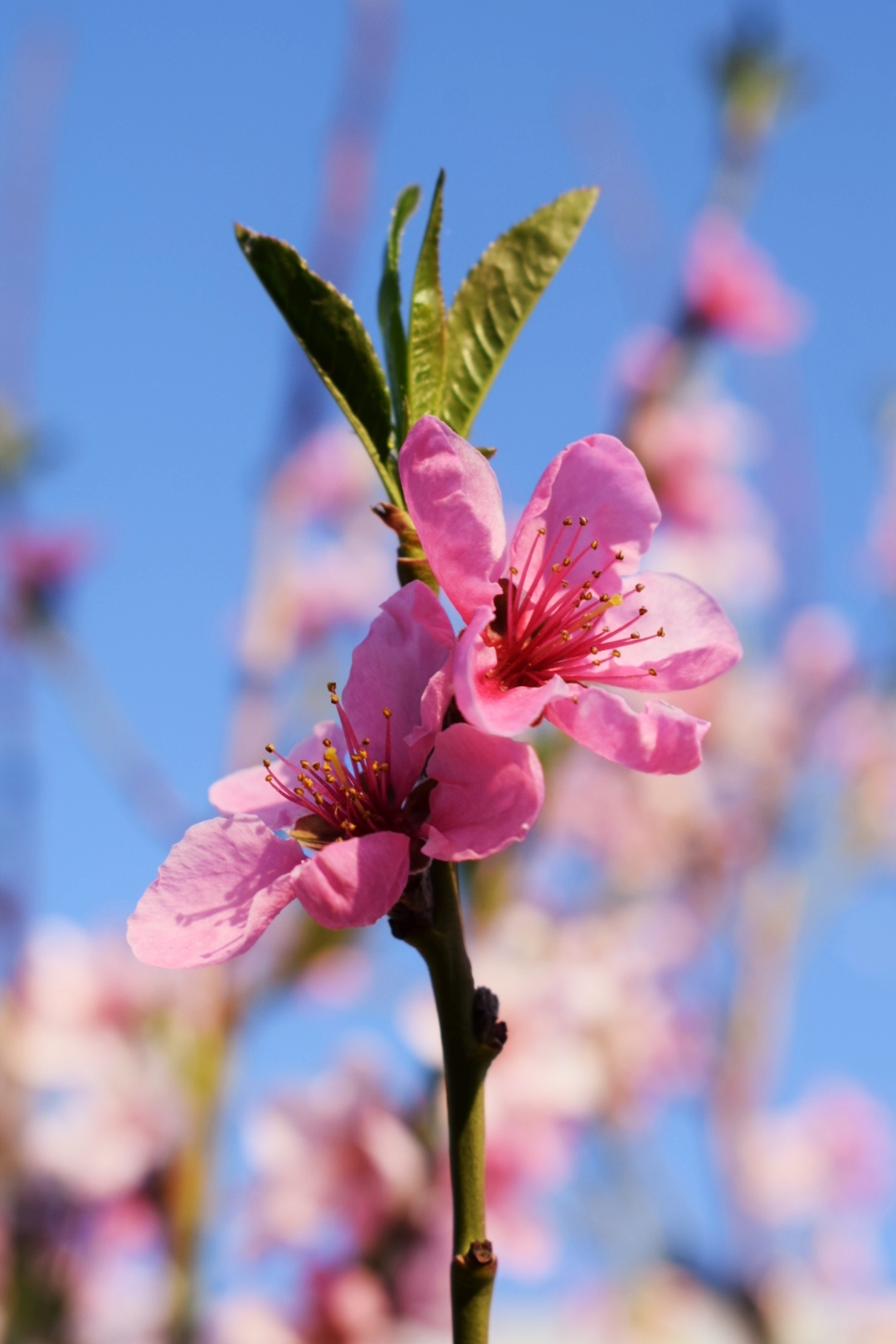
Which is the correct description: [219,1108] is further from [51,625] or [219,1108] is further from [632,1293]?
[632,1293]

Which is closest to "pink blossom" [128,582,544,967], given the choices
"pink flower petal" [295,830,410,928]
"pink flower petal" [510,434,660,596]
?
"pink flower petal" [295,830,410,928]

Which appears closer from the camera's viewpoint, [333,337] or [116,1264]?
[333,337]

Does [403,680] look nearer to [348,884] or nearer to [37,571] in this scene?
[348,884]

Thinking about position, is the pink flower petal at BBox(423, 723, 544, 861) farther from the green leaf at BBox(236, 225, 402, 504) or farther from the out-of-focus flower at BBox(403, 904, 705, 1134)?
the out-of-focus flower at BBox(403, 904, 705, 1134)

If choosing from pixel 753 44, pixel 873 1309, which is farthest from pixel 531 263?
pixel 873 1309

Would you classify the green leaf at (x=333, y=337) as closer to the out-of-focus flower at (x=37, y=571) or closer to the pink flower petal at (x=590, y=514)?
the pink flower petal at (x=590, y=514)

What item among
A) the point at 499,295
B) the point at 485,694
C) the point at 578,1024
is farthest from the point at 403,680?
the point at 578,1024

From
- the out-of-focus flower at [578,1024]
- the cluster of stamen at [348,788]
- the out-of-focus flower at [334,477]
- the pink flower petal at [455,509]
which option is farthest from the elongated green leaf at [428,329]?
the out-of-focus flower at [334,477]
